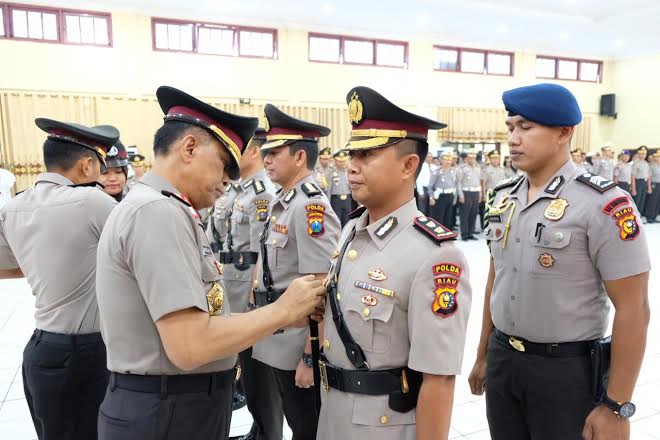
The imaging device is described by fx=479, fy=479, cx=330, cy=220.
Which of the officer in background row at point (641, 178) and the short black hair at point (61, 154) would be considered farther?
the officer in background row at point (641, 178)

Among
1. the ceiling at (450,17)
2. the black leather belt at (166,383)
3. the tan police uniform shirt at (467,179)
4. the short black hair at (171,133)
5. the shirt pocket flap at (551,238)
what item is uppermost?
the ceiling at (450,17)

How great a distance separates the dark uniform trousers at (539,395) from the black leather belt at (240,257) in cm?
160

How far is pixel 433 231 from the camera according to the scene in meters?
1.36

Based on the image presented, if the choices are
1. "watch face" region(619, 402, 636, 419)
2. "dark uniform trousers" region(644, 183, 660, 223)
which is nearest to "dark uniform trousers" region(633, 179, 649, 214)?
"dark uniform trousers" region(644, 183, 660, 223)

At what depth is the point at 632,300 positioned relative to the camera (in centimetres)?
155

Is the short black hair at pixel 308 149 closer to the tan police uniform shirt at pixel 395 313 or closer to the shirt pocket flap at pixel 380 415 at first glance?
the tan police uniform shirt at pixel 395 313

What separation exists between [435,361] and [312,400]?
115 centimetres

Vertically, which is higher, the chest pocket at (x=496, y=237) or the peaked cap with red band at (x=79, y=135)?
the peaked cap with red band at (x=79, y=135)

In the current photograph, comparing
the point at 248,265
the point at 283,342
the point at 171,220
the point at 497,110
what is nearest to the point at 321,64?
the point at 497,110

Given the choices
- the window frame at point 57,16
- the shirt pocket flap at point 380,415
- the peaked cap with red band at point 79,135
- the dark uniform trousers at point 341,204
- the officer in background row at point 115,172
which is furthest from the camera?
the dark uniform trousers at point 341,204

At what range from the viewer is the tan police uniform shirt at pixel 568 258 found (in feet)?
5.11

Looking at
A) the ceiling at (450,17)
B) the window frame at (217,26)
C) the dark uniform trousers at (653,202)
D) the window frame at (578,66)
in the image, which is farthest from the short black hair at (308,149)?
the window frame at (578,66)

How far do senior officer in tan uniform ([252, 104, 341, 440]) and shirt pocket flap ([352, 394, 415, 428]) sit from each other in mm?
720

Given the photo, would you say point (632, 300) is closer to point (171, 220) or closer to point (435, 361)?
point (435, 361)
